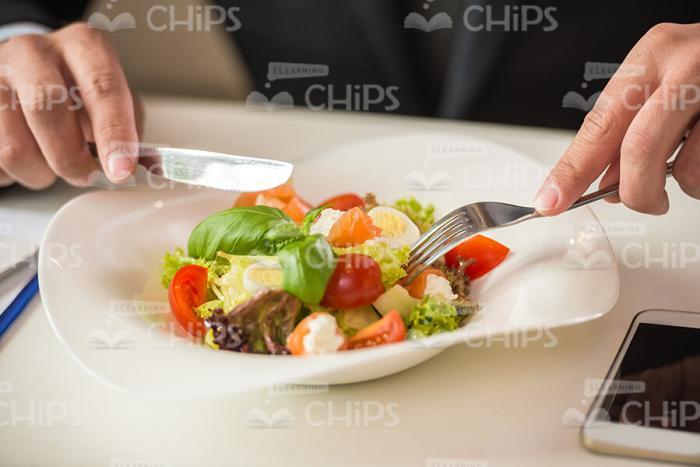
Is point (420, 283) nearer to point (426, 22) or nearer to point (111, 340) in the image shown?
point (111, 340)

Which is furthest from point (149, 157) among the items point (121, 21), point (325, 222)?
point (121, 21)

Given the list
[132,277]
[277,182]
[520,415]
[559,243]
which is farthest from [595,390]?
[132,277]

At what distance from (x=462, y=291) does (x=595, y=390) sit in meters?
0.28

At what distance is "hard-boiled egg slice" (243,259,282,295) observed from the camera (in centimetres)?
116

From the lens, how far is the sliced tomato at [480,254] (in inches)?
52.7

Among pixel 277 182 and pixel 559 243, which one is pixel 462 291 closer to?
pixel 559 243

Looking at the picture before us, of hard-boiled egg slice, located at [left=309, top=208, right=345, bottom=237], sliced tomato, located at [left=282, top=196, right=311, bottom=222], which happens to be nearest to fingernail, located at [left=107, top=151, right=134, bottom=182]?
sliced tomato, located at [left=282, top=196, right=311, bottom=222]

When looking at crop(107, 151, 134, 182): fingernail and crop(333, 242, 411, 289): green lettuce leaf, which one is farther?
crop(107, 151, 134, 182): fingernail

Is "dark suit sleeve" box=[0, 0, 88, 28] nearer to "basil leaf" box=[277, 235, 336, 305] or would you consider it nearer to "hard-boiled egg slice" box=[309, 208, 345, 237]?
"hard-boiled egg slice" box=[309, 208, 345, 237]

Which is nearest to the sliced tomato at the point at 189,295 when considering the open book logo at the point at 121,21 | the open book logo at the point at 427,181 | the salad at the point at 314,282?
the salad at the point at 314,282

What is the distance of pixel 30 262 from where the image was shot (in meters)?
1.51

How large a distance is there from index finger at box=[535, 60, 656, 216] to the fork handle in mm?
24

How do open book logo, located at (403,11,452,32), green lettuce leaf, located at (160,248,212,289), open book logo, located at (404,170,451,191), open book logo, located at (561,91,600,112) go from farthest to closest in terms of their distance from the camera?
1. open book logo, located at (561,91,600,112)
2. open book logo, located at (403,11,452,32)
3. open book logo, located at (404,170,451,191)
4. green lettuce leaf, located at (160,248,212,289)

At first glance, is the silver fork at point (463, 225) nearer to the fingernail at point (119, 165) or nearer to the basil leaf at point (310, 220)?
the basil leaf at point (310, 220)
